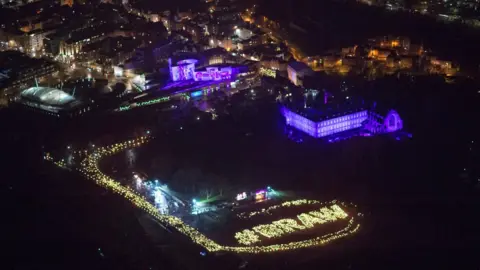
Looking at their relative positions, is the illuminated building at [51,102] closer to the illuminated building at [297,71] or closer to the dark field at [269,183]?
the dark field at [269,183]

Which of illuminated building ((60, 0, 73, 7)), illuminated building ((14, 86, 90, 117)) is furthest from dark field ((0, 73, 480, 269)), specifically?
illuminated building ((60, 0, 73, 7))

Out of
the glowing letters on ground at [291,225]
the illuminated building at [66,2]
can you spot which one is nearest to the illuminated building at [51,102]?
the glowing letters on ground at [291,225]

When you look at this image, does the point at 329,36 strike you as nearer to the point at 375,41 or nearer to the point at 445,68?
the point at 375,41

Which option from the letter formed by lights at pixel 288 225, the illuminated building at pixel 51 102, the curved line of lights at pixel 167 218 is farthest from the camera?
the illuminated building at pixel 51 102

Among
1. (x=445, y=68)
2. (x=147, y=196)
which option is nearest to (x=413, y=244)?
(x=147, y=196)

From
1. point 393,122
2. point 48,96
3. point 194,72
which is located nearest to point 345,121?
point 393,122

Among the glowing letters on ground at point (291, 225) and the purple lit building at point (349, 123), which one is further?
the purple lit building at point (349, 123)
